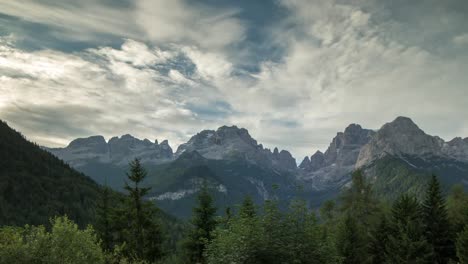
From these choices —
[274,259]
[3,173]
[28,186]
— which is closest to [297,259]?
[274,259]

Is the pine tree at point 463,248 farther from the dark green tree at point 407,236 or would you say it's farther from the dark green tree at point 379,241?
the dark green tree at point 379,241

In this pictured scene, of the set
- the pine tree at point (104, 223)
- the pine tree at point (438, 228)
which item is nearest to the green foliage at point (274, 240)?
the pine tree at point (104, 223)

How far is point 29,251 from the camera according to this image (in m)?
24.6

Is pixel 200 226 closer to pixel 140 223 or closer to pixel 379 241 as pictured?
pixel 140 223

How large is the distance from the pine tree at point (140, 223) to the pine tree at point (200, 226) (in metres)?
4.62

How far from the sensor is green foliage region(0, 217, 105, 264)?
24.0m

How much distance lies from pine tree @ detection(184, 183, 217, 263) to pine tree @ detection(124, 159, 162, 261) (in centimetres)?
462

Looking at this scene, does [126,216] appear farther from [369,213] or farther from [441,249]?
[441,249]

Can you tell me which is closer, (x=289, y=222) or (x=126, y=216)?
(x=289, y=222)

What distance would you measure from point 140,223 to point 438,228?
41562 mm

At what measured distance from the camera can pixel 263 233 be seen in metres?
23.6

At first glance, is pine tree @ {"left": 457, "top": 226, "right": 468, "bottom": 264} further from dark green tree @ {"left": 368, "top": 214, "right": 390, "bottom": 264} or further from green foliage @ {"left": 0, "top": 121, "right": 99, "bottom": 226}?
green foliage @ {"left": 0, "top": 121, "right": 99, "bottom": 226}

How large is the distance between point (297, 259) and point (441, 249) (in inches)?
1551

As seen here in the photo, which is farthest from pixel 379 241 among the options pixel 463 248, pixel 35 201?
pixel 35 201
